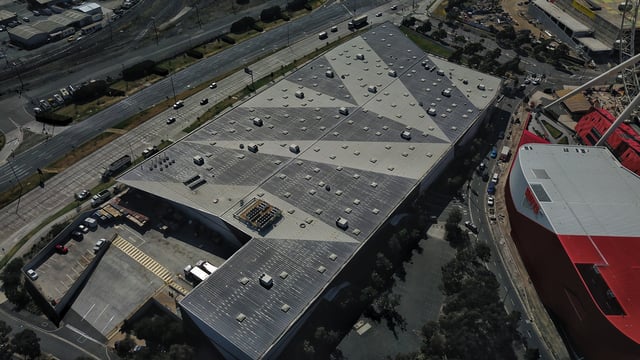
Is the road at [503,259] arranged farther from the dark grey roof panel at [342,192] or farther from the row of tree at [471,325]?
the dark grey roof panel at [342,192]

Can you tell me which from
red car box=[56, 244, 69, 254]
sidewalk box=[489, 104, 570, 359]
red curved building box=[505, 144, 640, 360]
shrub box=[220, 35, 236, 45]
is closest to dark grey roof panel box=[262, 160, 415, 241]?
sidewalk box=[489, 104, 570, 359]

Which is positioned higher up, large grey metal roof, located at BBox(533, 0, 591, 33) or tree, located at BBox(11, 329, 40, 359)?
large grey metal roof, located at BBox(533, 0, 591, 33)

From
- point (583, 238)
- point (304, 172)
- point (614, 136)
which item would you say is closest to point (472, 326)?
point (583, 238)

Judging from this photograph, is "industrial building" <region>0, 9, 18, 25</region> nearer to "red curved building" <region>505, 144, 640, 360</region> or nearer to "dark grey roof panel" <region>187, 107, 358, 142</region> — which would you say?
"dark grey roof panel" <region>187, 107, 358, 142</region>

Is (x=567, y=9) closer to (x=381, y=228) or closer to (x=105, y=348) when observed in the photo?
(x=381, y=228)

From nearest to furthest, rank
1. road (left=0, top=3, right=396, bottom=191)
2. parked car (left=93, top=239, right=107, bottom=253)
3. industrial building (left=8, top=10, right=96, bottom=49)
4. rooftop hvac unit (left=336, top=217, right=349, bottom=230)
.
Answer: rooftop hvac unit (left=336, top=217, right=349, bottom=230)
parked car (left=93, top=239, right=107, bottom=253)
road (left=0, top=3, right=396, bottom=191)
industrial building (left=8, top=10, right=96, bottom=49)

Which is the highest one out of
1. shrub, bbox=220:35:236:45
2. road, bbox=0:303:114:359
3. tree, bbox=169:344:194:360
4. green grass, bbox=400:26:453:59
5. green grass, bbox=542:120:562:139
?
shrub, bbox=220:35:236:45

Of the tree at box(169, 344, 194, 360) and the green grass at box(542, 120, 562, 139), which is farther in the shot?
the green grass at box(542, 120, 562, 139)
